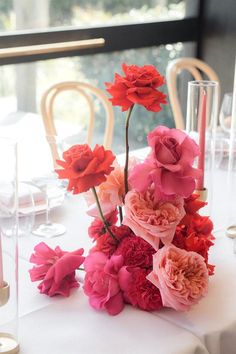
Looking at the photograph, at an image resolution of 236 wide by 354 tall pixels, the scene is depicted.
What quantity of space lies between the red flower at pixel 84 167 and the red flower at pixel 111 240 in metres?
0.12

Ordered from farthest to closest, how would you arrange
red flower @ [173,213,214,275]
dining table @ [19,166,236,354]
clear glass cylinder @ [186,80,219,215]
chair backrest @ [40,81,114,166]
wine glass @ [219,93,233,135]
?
chair backrest @ [40,81,114,166]
wine glass @ [219,93,233,135]
clear glass cylinder @ [186,80,219,215]
red flower @ [173,213,214,275]
dining table @ [19,166,236,354]

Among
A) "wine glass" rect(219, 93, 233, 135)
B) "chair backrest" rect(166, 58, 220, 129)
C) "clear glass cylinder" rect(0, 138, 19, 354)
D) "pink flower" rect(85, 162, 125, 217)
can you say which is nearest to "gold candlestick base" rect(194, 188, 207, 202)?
"pink flower" rect(85, 162, 125, 217)

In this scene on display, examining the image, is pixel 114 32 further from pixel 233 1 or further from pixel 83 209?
pixel 83 209

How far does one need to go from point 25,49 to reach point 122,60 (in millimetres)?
642

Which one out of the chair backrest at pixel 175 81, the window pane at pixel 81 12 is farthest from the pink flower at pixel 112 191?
the window pane at pixel 81 12

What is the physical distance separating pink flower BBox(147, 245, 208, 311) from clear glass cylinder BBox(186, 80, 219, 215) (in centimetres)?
34

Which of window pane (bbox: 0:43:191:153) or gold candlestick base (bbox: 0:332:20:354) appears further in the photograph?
window pane (bbox: 0:43:191:153)

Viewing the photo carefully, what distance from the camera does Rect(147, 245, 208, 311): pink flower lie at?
1213 mm

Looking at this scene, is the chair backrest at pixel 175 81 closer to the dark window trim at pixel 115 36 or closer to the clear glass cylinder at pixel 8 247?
the dark window trim at pixel 115 36

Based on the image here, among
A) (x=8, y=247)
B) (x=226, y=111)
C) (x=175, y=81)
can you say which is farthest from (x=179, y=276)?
(x=175, y=81)

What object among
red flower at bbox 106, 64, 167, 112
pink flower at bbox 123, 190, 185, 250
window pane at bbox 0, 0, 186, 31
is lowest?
pink flower at bbox 123, 190, 185, 250

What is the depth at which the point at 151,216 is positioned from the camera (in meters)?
1.22

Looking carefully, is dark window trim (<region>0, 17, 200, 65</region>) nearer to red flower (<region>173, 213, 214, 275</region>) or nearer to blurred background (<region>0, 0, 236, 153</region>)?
blurred background (<region>0, 0, 236, 153</region>)

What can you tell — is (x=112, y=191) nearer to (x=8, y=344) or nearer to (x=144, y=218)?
(x=144, y=218)
